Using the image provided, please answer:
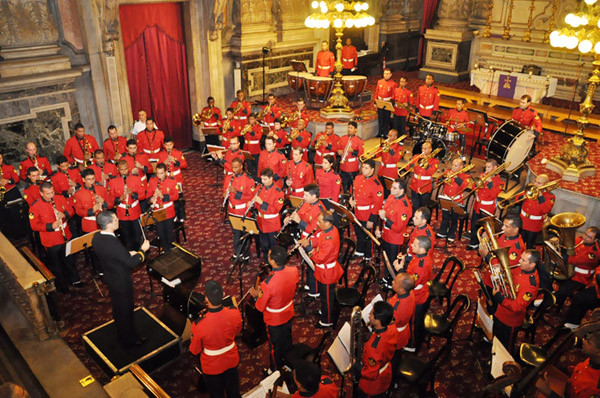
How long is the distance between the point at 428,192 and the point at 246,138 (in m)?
4.53

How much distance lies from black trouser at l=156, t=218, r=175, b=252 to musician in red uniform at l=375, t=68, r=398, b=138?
7.11m

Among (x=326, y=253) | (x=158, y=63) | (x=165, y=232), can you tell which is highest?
(x=158, y=63)

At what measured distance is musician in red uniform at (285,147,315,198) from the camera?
8.75 m

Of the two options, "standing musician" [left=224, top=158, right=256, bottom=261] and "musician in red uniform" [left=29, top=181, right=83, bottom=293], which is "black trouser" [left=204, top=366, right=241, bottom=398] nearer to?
"standing musician" [left=224, top=158, right=256, bottom=261]

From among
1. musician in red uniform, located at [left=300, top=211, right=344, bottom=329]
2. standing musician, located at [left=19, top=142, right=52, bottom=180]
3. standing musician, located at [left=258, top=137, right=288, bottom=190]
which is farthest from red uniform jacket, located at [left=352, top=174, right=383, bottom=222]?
standing musician, located at [left=19, top=142, right=52, bottom=180]

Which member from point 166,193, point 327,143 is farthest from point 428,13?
point 166,193

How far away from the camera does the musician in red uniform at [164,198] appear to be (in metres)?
7.95

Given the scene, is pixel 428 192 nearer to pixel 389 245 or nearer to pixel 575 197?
pixel 389 245

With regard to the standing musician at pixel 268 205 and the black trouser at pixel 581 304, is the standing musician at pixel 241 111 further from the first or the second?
the black trouser at pixel 581 304

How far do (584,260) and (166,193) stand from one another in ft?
21.7

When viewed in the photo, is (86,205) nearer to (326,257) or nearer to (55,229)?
(55,229)

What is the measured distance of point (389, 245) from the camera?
7.66 meters

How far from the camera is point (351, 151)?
10.1 meters

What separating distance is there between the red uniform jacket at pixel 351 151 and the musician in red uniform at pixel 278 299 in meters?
5.01
